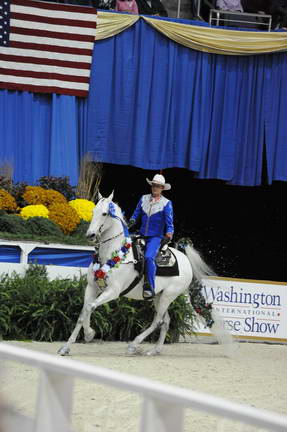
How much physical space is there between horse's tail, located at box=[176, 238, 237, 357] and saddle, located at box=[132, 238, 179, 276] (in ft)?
1.81

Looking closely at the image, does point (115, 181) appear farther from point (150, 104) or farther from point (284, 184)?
point (284, 184)

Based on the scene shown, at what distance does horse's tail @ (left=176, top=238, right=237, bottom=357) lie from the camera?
420 inches

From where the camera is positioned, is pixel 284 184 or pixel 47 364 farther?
pixel 284 184

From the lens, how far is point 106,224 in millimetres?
9375

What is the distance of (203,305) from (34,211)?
397 centimetres

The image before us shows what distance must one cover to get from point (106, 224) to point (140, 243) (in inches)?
26.2

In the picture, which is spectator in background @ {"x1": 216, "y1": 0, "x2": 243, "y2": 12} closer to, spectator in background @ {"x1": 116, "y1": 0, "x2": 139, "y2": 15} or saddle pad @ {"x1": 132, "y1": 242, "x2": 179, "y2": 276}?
spectator in background @ {"x1": 116, "y1": 0, "x2": 139, "y2": 15}

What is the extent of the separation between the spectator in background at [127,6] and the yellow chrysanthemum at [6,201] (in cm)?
420

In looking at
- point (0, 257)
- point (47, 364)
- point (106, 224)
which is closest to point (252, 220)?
point (0, 257)

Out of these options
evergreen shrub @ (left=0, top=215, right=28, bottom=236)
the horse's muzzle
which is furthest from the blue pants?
evergreen shrub @ (left=0, top=215, right=28, bottom=236)

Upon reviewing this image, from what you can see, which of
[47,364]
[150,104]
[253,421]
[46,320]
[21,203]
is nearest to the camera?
[253,421]

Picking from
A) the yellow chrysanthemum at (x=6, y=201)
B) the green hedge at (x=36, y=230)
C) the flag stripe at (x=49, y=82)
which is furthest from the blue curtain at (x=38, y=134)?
the green hedge at (x=36, y=230)

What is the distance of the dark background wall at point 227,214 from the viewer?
16766 mm

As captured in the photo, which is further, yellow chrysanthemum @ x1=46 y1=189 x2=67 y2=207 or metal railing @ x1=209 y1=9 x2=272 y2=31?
metal railing @ x1=209 y1=9 x2=272 y2=31
